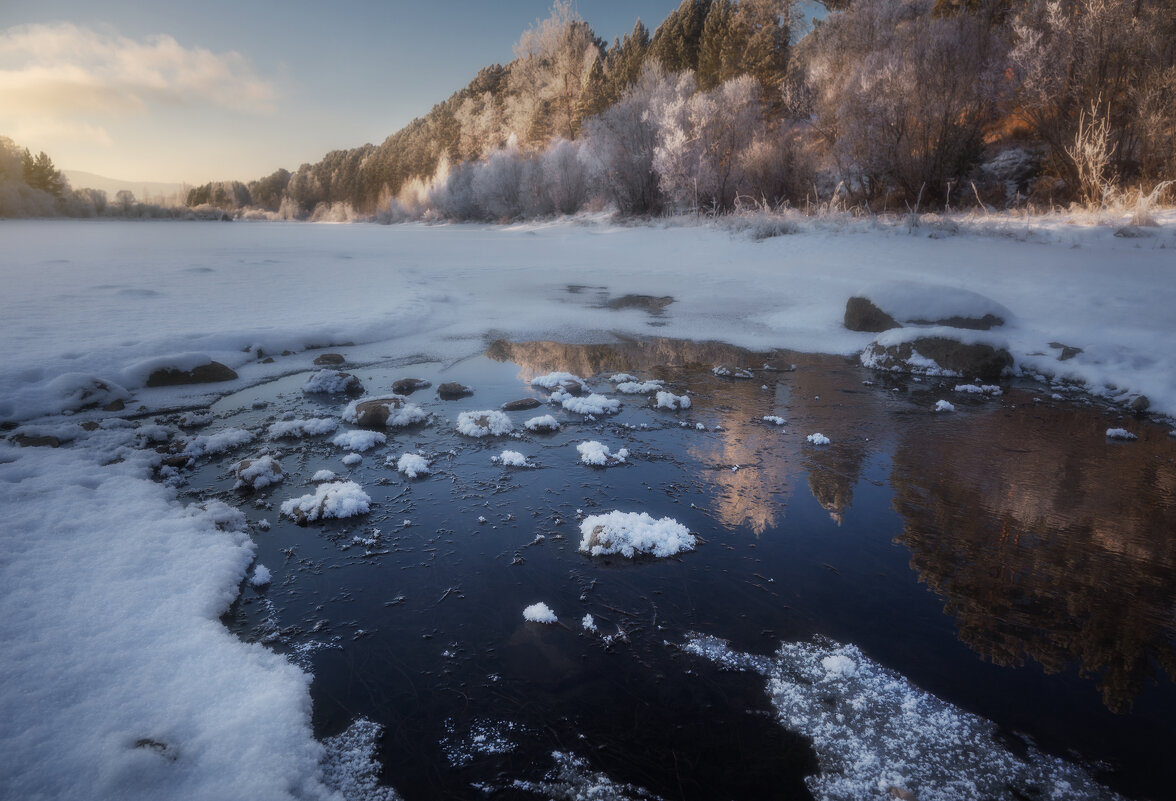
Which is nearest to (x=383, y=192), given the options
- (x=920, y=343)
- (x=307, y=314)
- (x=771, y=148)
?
(x=771, y=148)

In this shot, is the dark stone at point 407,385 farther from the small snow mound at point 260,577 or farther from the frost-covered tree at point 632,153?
the frost-covered tree at point 632,153

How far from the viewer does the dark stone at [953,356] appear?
6.09m

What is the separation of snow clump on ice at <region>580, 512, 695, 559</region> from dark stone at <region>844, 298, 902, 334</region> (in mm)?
5648

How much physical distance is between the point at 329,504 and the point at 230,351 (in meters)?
4.24

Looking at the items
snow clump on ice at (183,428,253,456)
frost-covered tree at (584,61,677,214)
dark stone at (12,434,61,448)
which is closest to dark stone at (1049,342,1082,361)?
snow clump on ice at (183,428,253,456)

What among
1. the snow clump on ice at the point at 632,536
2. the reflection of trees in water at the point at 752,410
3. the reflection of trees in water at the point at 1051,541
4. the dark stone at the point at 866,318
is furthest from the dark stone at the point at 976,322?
the snow clump on ice at the point at 632,536

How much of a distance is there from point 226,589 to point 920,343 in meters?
6.75

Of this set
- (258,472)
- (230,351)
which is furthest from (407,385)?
(230,351)

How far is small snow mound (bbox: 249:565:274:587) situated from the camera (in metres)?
2.85

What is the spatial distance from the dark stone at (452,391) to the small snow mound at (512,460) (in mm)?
1534

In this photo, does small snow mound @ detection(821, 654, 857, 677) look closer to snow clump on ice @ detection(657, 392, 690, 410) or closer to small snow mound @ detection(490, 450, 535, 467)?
small snow mound @ detection(490, 450, 535, 467)

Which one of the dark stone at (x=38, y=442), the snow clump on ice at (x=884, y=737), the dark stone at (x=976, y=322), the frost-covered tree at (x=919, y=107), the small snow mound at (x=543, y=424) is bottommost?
the snow clump on ice at (x=884, y=737)

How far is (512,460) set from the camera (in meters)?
4.12

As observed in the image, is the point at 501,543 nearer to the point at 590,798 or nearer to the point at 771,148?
the point at 590,798
